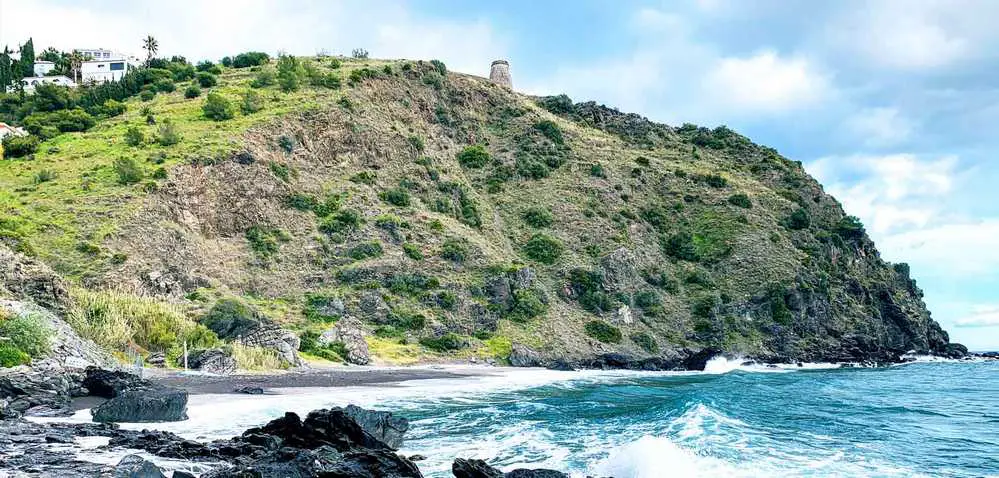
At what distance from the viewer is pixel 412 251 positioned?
7338 centimetres

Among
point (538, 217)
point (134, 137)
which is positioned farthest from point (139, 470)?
point (538, 217)

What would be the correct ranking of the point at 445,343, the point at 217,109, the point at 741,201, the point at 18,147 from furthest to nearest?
the point at 741,201
the point at 217,109
the point at 18,147
the point at 445,343

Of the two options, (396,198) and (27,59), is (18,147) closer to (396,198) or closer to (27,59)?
(396,198)

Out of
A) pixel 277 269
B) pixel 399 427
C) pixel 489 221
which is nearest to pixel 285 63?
pixel 489 221

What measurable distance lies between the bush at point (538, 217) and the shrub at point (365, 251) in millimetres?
22543

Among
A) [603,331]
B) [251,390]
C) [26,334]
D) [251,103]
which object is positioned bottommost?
[251,390]

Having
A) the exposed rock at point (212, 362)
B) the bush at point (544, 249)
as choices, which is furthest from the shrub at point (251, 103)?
the exposed rock at point (212, 362)

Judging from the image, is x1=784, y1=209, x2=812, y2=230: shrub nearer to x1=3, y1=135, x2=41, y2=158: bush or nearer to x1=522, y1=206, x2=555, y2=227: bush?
x1=522, y1=206, x2=555, y2=227: bush

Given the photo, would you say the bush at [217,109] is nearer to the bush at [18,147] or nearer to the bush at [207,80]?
the bush at [207,80]

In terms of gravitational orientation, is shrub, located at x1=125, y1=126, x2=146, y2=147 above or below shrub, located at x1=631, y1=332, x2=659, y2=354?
above

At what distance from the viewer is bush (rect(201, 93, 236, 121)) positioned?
80125 millimetres

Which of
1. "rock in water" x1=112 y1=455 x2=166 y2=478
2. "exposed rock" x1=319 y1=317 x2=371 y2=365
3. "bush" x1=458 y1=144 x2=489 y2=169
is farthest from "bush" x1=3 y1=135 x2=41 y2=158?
"rock in water" x1=112 y1=455 x2=166 y2=478

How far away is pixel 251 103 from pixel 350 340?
38689 millimetres

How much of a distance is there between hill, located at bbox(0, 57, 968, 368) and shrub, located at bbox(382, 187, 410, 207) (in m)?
0.39
